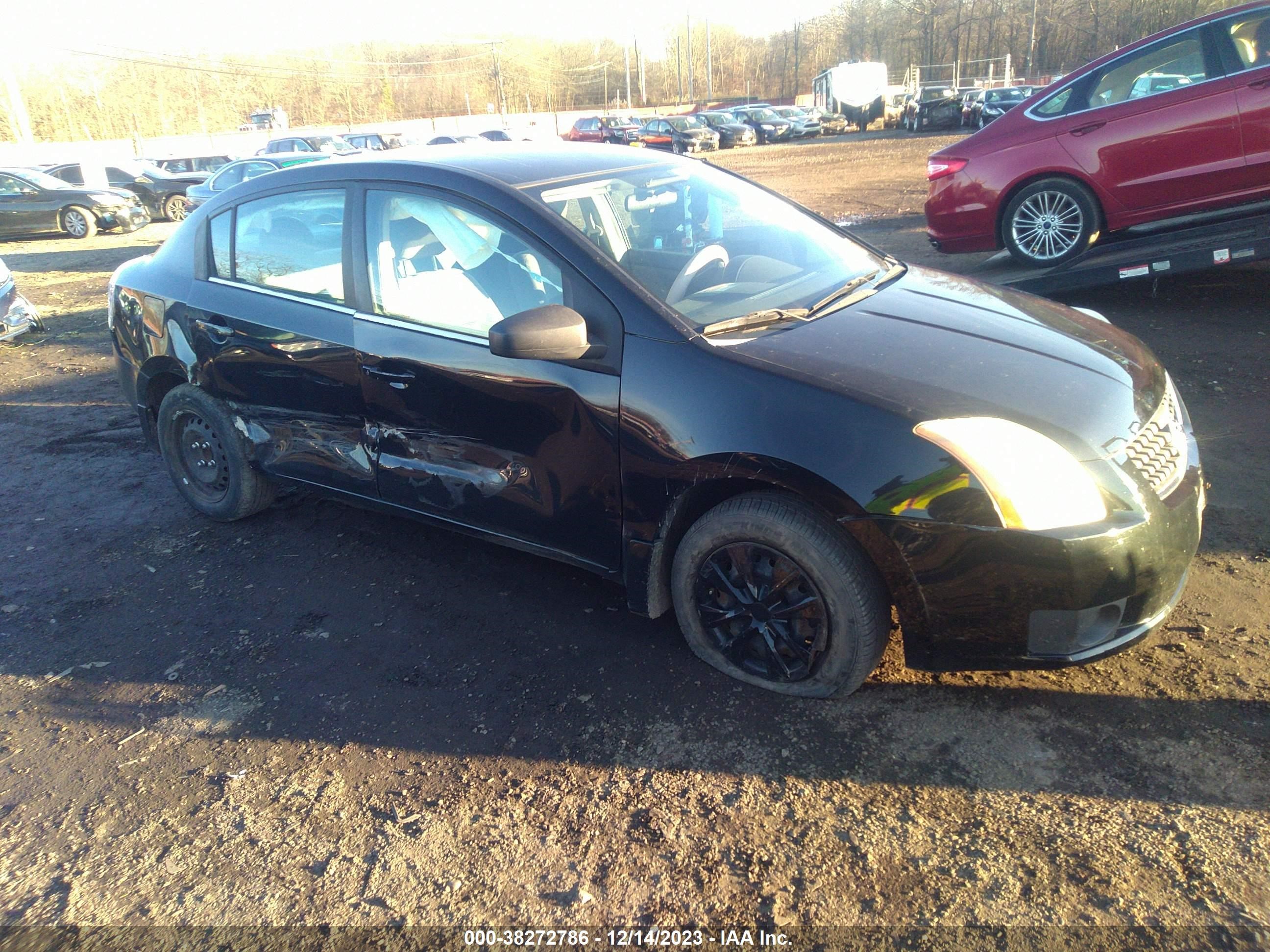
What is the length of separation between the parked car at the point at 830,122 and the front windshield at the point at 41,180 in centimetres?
3147

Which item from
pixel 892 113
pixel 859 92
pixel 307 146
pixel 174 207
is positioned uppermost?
pixel 859 92

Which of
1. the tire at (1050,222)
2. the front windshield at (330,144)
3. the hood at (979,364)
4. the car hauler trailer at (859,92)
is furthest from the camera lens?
the car hauler trailer at (859,92)

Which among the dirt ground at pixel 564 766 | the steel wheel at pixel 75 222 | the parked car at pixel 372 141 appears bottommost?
the dirt ground at pixel 564 766

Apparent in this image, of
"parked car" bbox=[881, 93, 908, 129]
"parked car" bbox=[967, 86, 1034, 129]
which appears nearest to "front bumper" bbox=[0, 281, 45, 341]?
"parked car" bbox=[967, 86, 1034, 129]

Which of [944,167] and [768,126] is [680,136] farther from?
[944,167]

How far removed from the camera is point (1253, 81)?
637 centimetres

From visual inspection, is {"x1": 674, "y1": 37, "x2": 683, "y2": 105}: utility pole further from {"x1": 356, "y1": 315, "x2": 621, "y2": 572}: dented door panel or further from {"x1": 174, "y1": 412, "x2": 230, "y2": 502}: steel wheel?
{"x1": 356, "y1": 315, "x2": 621, "y2": 572}: dented door panel

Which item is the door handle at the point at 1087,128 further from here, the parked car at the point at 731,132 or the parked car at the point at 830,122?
the parked car at the point at 830,122

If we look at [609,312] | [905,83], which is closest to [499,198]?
[609,312]

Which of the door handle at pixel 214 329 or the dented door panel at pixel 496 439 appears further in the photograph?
the door handle at pixel 214 329

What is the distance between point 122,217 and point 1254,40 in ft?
64.6

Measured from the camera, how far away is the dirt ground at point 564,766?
7.47ft

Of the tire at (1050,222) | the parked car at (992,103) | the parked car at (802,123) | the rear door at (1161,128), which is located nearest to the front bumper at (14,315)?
the tire at (1050,222)

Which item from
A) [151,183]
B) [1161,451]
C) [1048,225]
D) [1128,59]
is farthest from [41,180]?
[1161,451]
